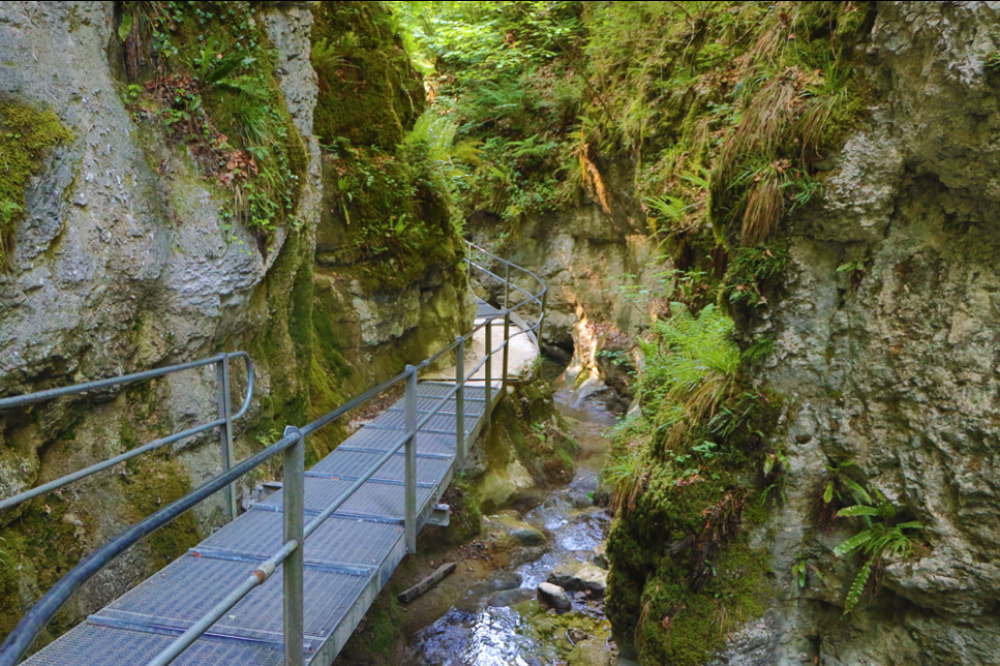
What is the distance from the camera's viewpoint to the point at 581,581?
589 cm

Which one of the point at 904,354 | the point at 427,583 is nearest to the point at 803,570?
the point at 904,354

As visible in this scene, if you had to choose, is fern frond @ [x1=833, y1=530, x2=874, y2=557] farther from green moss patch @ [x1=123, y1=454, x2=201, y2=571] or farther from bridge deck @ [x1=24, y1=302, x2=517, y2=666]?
green moss patch @ [x1=123, y1=454, x2=201, y2=571]

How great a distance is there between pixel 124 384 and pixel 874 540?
15.7ft

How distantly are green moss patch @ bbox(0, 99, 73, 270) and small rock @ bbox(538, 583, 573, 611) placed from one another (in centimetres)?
485

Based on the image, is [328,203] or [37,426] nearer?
[37,426]

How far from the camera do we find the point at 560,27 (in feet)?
43.4

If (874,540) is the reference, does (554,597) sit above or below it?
below

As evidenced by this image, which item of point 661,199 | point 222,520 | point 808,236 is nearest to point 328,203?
point 222,520

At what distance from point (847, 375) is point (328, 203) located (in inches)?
204

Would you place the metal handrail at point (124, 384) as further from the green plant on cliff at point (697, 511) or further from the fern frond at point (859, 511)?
the fern frond at point (859, 511)

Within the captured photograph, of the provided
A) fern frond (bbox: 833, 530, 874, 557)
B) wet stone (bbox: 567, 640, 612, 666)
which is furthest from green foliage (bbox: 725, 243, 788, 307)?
wet stone (bbox: 567, 640, 612, 666)

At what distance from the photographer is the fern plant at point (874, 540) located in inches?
141

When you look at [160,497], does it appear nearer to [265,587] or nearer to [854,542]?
[265,587]

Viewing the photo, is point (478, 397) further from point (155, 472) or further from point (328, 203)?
point (155, 472)
